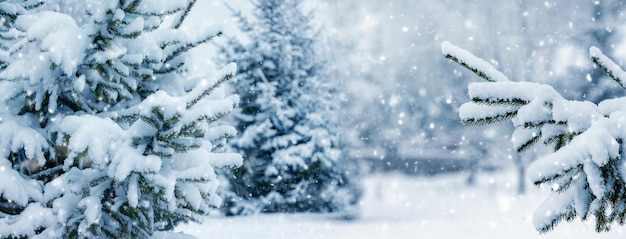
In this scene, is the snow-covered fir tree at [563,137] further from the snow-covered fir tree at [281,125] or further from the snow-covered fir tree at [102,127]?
the snow-covered fir tree at [281,125]

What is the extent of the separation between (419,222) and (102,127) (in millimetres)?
13924

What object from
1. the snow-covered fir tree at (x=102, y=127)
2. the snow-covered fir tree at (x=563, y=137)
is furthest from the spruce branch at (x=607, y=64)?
the snow-covered fir tree at (x=102, y=127)

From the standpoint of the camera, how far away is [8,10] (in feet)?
12.2

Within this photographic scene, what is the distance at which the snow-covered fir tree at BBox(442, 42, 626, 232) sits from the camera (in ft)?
5.45

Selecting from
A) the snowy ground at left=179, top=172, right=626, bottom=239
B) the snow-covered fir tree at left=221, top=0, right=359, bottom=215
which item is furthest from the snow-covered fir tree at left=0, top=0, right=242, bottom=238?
the snow-covered fir tree at left=221, top=0, right=359, bottom=215

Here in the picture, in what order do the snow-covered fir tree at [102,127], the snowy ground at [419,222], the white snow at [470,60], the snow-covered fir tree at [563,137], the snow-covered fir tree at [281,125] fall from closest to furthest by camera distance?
the snow-covered fir tree at [563,137] → the white snow at [470,60] → the snow-covered fir tree at [102,127] → the snowy ground at [419,222] → the snow-covered fir tree at [281,125]

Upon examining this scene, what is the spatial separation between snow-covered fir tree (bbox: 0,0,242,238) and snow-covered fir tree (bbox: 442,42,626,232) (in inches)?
54.3

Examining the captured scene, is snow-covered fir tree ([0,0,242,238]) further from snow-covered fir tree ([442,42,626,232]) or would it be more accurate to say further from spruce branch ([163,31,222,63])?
snow-covered fir tree ([442,42,626,232])

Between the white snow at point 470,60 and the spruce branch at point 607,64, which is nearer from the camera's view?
the white snow at point 470,60

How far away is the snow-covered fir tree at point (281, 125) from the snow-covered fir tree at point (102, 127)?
12.1 metres

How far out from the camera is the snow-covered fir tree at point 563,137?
65.4 inches

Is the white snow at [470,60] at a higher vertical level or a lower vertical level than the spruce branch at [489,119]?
higher

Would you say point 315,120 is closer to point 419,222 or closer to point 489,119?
point 419,222

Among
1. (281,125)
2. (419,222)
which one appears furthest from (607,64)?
(419,222)
